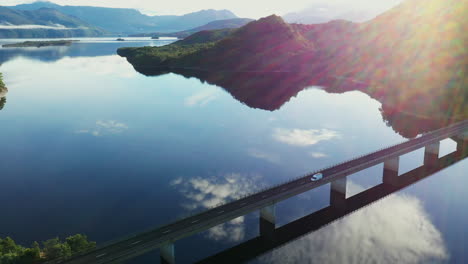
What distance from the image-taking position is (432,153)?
9425cm

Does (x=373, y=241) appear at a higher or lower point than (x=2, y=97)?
lower

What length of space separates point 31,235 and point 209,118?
8990 cm

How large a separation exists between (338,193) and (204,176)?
1200 inches

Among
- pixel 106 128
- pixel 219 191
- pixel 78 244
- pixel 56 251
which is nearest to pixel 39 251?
A: pixel 56 251

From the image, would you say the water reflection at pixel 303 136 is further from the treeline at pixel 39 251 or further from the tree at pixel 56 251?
the tree at pixel 56 251

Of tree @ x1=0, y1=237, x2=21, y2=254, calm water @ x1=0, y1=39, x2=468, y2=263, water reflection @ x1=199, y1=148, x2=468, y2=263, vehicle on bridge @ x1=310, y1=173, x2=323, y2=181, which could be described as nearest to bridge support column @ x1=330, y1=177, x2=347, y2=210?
water reflection @ x1=199, y1=148, x2=468, y2=263

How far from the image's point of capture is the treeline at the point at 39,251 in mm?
45969

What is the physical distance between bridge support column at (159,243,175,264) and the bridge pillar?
71.6m

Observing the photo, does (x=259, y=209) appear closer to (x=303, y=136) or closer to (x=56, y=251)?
(x=56, y=251)

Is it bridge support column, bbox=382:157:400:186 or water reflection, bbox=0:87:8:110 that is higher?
water reflection, bbox=0:87:8:110

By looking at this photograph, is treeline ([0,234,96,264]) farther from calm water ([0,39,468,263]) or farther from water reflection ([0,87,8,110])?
water reflection ([0,87,8,110])

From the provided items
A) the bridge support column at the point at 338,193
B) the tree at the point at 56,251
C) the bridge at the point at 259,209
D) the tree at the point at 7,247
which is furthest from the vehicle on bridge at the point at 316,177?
the tree at the point at 7,247

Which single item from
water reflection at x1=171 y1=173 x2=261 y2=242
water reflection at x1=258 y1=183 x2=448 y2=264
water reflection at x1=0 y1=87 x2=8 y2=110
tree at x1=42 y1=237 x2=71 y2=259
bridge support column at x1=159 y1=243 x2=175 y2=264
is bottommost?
water reflection at x1=258 y1=183 x2=448 y2=264

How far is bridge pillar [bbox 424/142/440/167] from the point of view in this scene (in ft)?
Answer: 306
